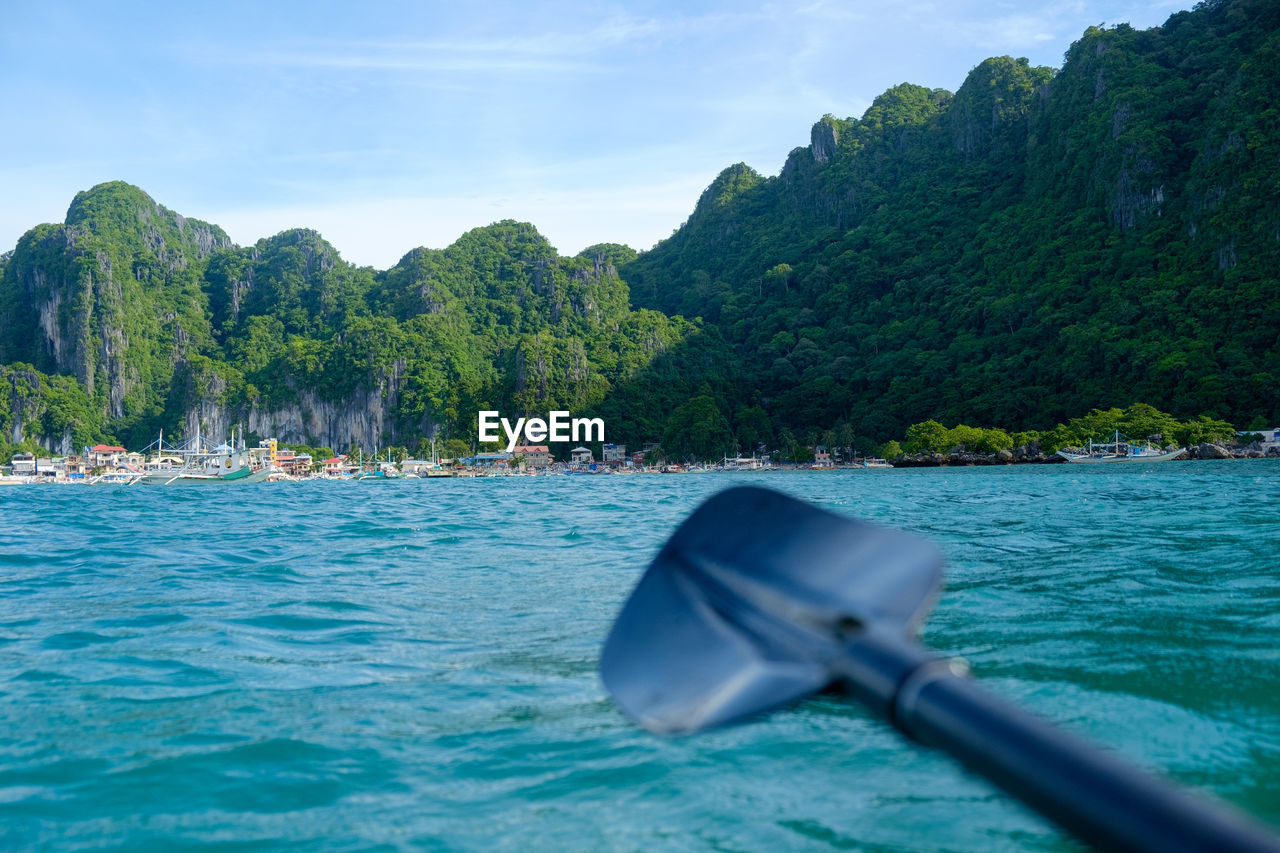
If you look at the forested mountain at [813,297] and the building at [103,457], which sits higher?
the forested mountain at [813,297]

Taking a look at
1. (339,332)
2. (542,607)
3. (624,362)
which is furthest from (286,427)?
(542,607)

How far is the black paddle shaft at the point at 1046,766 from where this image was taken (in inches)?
22.6

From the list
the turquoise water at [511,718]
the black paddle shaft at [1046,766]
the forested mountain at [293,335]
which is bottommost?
the turquoise water at [511,718]

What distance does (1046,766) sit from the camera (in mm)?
672

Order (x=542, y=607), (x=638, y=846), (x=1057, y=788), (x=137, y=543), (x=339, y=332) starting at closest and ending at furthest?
1. (x=1057, y=788)
2. (x=638, y=846)
3. (x=542, y=607)
4. (x=137, y=543)
5. (x=339, y=332)

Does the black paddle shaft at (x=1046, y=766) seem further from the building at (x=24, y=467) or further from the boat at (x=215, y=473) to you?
the building at (x=24, y=467)

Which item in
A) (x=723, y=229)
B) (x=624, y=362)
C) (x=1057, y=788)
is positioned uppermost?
(x=723, y=229)

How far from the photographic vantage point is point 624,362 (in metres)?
115

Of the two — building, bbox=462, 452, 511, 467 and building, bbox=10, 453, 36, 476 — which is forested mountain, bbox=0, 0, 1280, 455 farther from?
building, bbox=10, 453, 36, 476

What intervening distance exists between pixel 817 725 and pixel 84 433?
408 feet

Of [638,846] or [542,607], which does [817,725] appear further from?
[542,607]

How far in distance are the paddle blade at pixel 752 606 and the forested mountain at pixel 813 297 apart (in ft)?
232

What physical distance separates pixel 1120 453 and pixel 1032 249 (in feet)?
132

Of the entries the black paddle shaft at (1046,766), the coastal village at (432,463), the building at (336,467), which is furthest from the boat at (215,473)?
the black paddle shaft at (1046,766)
